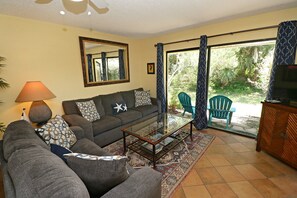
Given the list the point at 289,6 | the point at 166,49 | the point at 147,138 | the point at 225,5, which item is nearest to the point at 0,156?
the point at 147,138

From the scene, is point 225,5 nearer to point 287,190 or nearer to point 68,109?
point 287,190

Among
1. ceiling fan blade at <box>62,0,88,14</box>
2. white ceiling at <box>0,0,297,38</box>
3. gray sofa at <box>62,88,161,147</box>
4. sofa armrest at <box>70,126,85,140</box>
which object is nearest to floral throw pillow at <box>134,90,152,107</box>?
gray sofa at <box>62,88,161,147</box>

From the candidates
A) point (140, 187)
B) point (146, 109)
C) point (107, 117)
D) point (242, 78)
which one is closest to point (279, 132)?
point (242, 78)

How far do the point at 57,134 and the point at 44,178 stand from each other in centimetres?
114

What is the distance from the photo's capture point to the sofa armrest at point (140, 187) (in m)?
0.96

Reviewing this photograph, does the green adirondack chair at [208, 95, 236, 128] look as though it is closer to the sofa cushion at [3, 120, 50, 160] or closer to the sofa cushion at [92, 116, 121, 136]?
the sofa cushion at [92, 116, 121, 136]

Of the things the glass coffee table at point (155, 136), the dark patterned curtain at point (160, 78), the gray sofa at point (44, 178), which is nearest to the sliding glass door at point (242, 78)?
the dark patterned curtain at point (160, 78)

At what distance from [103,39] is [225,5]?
103 inches

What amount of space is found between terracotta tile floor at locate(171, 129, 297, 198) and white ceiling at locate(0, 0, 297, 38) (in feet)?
7.70

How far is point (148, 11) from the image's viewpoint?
7.51 ft

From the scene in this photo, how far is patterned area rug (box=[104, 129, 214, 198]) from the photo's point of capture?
1.90 metres

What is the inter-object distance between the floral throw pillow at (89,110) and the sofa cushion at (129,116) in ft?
1.54

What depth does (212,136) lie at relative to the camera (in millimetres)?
3119

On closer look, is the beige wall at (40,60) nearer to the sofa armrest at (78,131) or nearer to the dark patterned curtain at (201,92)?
the sofa armrest at (78,131)
